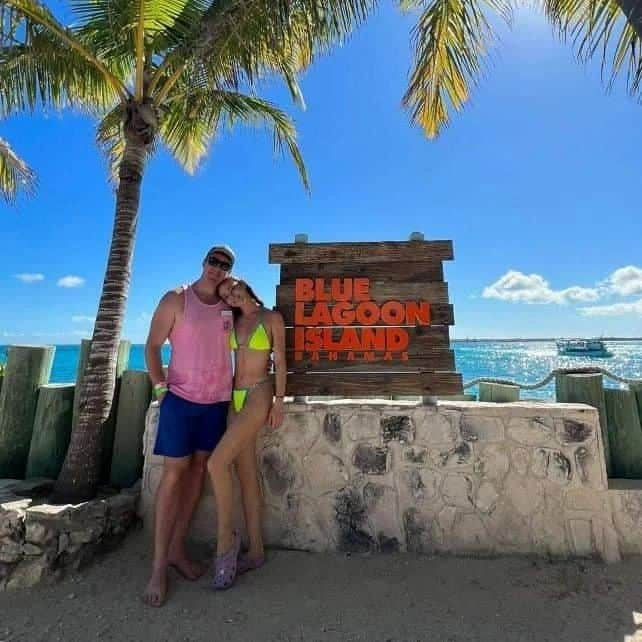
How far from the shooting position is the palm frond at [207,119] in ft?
19.7

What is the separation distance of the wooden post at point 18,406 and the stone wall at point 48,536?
791 mm

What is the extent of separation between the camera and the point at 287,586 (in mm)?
3084

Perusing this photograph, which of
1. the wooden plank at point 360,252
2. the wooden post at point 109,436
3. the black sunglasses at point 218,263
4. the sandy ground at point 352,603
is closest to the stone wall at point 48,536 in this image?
the sandy ground at point 352,603

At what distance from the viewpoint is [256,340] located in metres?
3.40

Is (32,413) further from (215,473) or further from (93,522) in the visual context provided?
(215,473)

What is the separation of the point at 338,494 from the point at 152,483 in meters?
1.69

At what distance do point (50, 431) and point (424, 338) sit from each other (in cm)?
387

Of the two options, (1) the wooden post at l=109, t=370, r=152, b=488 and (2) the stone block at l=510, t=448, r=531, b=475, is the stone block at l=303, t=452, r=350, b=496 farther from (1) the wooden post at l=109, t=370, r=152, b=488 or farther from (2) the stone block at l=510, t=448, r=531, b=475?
(1) the wooden post at l=109, t=370, r=152, b=488

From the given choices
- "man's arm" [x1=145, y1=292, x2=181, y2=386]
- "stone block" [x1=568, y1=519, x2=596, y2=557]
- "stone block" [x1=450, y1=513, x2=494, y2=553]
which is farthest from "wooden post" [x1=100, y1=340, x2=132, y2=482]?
"stone block" [x1=568, y1=519, x2=596, y2=557]

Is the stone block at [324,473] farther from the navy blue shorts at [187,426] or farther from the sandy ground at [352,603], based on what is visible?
the navy blue shorts at [187,426]

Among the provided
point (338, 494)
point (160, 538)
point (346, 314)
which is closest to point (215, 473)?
point (160, 538)

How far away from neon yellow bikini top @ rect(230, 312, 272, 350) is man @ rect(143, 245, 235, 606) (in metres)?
0.06

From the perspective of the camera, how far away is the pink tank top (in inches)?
127

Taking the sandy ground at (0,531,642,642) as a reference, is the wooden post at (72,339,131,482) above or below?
above
